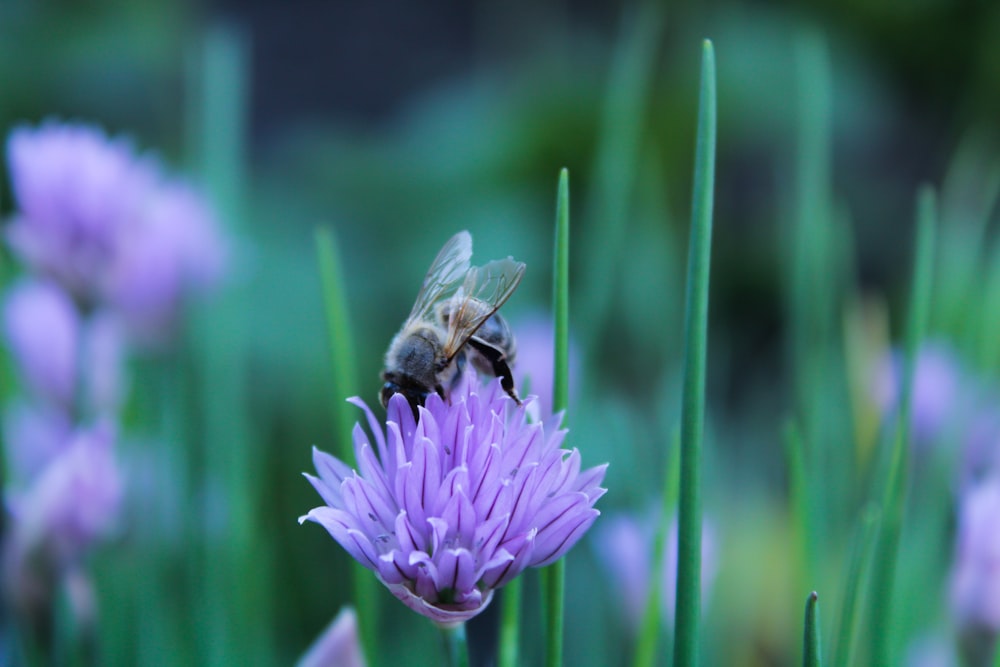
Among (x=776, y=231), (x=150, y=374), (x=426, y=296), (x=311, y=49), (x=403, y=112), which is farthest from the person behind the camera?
(x=311, y=49)

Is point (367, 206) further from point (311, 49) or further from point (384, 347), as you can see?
point (311, 49)

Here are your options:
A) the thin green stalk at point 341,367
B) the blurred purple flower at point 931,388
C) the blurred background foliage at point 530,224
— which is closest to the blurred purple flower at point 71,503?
the blurred background foliage at point 530,224

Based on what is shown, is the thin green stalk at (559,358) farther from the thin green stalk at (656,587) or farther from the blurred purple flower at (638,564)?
the blurred purple flower at (638,564)

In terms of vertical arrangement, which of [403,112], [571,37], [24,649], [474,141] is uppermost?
[571,37]

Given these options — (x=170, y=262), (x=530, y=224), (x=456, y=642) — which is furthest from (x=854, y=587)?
(x=530, y=224)

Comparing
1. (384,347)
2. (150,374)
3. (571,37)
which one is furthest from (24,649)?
(571,37)

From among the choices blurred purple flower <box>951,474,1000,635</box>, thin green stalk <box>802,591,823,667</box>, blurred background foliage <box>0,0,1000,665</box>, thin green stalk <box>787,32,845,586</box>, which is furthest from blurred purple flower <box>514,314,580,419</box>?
thin green stalk <box>802,591,823,667</box>

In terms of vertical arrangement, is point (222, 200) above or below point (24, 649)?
above
